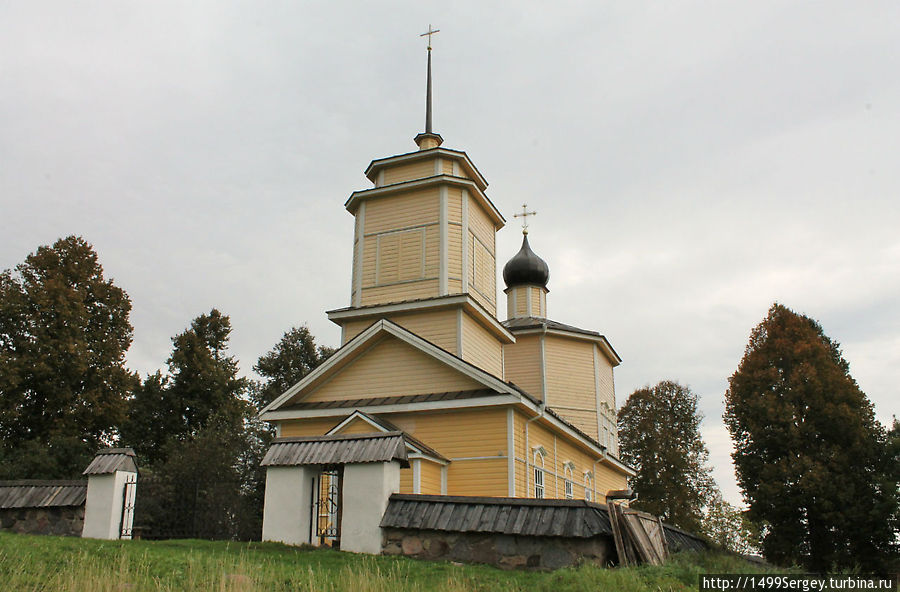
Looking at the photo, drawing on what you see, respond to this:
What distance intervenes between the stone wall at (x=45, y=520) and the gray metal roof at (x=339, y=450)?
4.44m

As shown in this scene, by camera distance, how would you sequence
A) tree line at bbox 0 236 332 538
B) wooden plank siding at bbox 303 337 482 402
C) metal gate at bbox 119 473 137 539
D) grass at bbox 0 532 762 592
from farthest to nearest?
1. tree line at bbox 0 236 332 538
2. wooden plank siding at bbox 303 337 482 402
3. metal gate at bbox 119 473 137 539
4. grass at bbox 0 532 762 592

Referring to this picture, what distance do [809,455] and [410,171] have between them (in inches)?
671

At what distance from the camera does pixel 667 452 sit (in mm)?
40750

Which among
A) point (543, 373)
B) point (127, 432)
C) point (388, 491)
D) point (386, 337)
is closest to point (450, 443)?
point (386, 337)

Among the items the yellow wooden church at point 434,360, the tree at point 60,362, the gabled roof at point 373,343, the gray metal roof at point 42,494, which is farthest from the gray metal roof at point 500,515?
the tree at point 60,362

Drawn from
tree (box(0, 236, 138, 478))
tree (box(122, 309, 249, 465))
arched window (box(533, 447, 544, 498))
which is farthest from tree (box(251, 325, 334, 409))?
arched window (box(533, 447, 544, 498))

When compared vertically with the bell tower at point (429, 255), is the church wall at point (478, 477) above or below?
below

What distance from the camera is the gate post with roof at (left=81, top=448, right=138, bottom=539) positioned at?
12406mm

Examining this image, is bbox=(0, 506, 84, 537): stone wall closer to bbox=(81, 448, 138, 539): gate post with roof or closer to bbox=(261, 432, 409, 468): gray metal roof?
bbox=(81, 448, 138, 539): gate post with roof

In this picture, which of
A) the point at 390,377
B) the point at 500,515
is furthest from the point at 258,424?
the point at 500,515

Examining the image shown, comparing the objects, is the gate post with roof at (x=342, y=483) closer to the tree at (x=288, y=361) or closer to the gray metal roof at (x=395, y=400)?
the gray metal roof at (x=395, y=400)

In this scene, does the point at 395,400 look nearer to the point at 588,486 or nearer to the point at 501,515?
the point at 501,515

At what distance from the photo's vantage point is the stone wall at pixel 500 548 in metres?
8.72

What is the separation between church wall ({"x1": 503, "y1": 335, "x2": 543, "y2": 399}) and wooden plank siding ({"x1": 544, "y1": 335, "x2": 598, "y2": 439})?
0.38m
